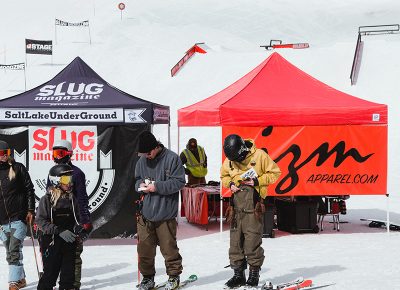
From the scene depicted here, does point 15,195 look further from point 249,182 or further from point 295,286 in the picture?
point 295,286

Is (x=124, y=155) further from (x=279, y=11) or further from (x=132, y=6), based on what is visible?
(x=279, y=11)

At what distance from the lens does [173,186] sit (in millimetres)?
7797

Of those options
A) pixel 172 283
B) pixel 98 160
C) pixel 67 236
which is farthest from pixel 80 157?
pixel 67 236

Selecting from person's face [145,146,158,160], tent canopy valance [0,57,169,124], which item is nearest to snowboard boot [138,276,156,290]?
person's face [145,146,158,160]

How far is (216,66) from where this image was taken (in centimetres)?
3709

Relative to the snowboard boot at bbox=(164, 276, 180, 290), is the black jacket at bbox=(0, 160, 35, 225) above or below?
above

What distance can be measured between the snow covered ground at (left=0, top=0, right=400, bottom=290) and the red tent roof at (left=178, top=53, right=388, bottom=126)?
1.97 meters

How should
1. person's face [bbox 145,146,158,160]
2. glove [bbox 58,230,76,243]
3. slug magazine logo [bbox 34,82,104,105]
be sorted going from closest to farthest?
glove [bbox 58,230,76,243] < person's face [bbox 145,146,158,160] < slug magazine logo [bbox 34,82,104,105]

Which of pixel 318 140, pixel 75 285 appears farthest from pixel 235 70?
pixel 75 285

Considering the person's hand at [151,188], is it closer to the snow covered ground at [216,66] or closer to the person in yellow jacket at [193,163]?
the snow covered ground at [216,66]

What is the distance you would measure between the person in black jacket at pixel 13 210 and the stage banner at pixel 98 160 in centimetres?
321

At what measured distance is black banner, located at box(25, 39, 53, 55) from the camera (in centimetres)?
4234

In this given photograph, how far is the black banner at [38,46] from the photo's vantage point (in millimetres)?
42344

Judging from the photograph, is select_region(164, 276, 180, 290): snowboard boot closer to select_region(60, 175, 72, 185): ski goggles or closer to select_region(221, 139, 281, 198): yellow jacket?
select_region(221, 139, 281, 198): yellow jacket
